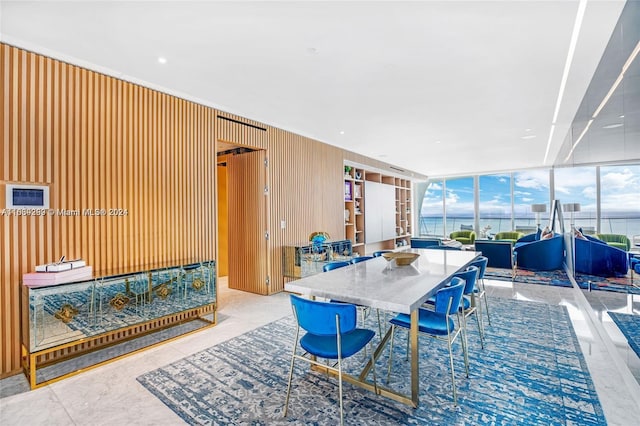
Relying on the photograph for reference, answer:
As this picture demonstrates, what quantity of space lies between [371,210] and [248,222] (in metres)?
4.11

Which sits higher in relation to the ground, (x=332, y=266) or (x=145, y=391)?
(x=332, y=266)

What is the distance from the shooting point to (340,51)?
2.74m

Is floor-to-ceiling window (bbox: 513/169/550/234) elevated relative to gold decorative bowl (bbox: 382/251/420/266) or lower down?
elevated

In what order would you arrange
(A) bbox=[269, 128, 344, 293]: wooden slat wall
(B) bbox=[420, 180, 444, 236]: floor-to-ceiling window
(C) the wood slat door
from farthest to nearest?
(B) bbox=[420, 180, 444, 236]: floor-to-ceiling window, (A) bbox=[269, 128, 344, 293]: wooden slat wall, (C) the wood slat door

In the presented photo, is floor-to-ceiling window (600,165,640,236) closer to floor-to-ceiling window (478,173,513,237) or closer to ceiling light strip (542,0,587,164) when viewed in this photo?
ceiling light strip (542,0,587,164)

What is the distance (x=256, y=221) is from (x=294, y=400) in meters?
3.34

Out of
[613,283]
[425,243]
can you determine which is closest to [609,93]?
[613,283]

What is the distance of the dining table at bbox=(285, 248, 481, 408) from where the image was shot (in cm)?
197

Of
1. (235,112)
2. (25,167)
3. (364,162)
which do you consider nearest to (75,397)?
(25,167)

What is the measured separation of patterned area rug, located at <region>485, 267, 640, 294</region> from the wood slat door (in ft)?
14.2

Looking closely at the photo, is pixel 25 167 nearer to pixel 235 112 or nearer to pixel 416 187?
pixel 235 112

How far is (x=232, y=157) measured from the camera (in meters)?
5.48

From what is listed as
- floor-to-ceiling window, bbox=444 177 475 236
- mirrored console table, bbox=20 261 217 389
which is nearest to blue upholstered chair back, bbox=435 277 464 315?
mirrored console table, bbox=20 261 217 389

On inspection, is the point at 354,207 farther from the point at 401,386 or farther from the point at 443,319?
the point at 401,386
